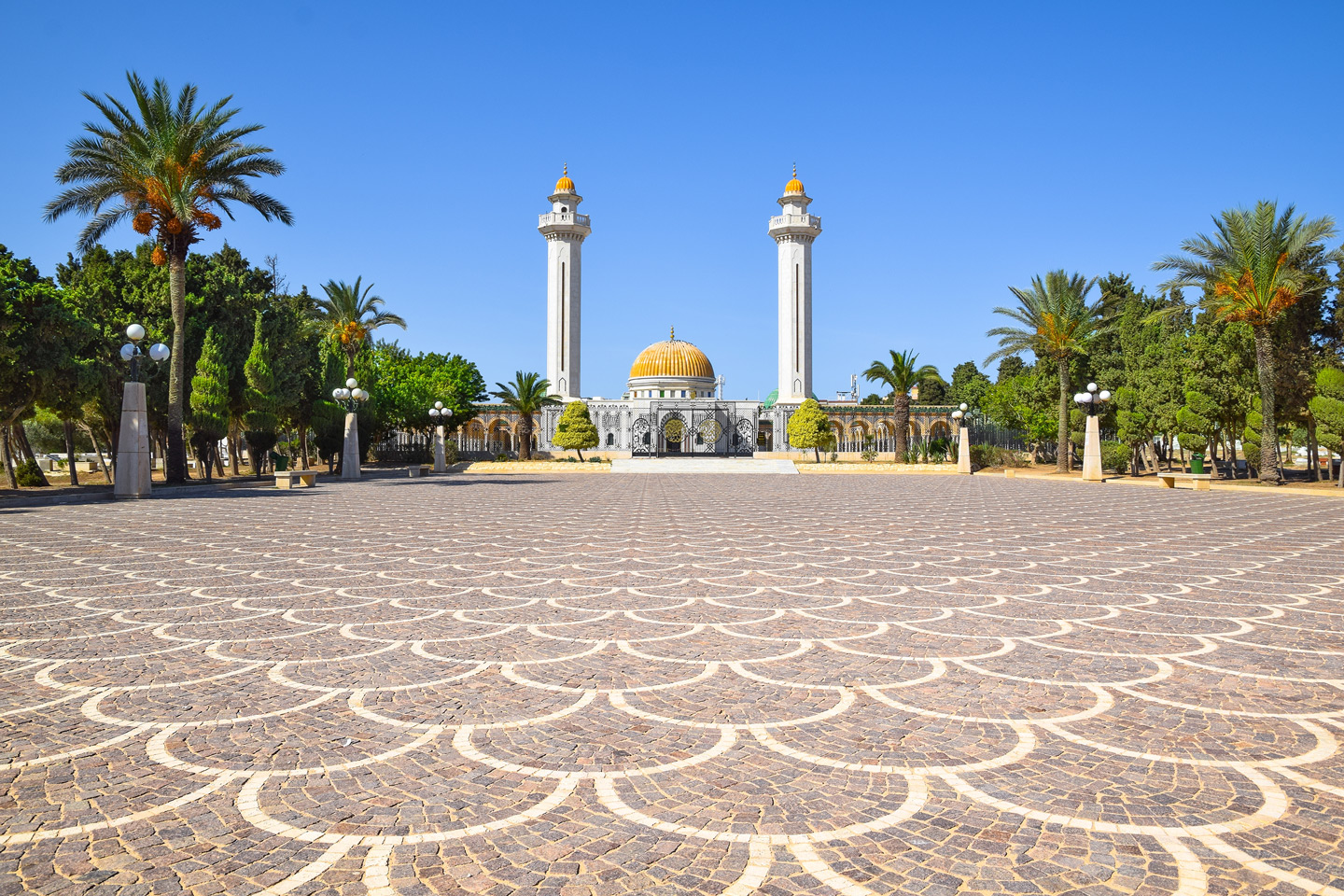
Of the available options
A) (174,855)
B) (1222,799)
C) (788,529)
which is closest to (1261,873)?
(1222,799)

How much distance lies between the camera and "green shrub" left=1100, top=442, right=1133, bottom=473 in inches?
1201

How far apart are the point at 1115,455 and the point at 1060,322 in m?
5.32

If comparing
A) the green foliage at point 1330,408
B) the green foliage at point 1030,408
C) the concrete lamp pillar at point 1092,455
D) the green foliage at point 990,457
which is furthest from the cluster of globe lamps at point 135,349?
the green foliage at point 1030,408

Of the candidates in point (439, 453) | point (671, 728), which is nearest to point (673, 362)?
point (439, 453)

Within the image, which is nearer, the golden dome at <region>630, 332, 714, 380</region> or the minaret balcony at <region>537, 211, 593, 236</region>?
the minaret balcony at <region>537, 211, 593, 236</region>

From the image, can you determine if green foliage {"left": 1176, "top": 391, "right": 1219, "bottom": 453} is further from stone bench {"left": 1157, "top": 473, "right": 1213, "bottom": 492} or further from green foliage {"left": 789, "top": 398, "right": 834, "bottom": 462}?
green foliage {"left": 789, "top": 398, "right": 834, "bottom": 462}

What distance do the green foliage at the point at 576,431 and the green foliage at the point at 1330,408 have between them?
103 ft

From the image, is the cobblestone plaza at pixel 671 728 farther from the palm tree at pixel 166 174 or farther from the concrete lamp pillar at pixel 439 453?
the concrete lamp pillar at pixel 439 453

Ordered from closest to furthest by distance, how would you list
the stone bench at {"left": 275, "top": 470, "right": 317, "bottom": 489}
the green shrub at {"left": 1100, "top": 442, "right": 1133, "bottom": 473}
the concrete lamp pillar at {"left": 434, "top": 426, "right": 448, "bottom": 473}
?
the stone bench at {"left": 275, "top": 470, "right": 317, "bottom": 489} → the green shrub at {"left": 1100, "top": 442, "right": 1133, "bottom": 473} → the concrete lamp pillar at {"left": 434, "top": 426, "right": 448, "bottom": 473}

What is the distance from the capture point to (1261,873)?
2291 millimetres

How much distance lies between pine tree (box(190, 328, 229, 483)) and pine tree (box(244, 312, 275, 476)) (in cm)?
94

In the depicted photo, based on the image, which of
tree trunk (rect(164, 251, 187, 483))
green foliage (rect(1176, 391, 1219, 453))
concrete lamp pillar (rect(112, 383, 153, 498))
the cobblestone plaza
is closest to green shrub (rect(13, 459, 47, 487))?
tree trunk (rect(164, 251, 187, 483))

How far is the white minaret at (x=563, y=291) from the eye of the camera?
56.5m

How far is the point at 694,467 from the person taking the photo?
4056cm
